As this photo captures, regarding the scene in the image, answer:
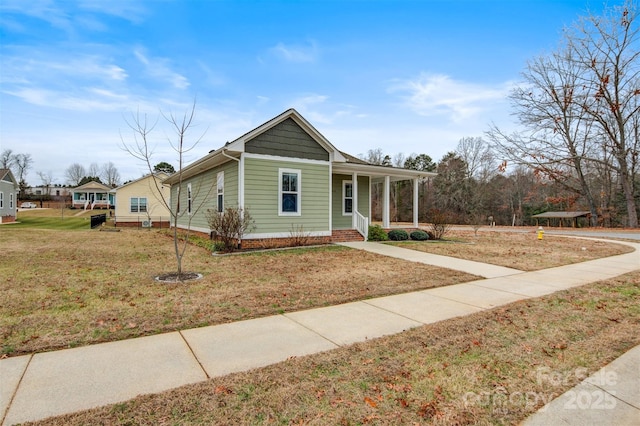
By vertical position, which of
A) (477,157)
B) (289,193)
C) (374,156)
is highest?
(374,156)

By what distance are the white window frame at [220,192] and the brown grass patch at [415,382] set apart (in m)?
10.7

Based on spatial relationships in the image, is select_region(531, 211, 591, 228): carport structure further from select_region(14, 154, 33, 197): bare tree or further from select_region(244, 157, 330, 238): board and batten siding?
select_region(14, 154, 33, 197): bare tree

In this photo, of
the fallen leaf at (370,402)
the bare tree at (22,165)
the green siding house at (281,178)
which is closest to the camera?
the fallen leaf at (370,402)

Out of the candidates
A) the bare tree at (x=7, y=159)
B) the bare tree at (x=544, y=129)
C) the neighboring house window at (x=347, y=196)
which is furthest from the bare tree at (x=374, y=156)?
the bare tree at (x=7, y=159)

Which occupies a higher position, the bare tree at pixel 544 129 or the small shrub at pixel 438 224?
the bare tree at pixel 544 129

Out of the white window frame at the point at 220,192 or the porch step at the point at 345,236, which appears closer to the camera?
the white window frame at the point at 220,192

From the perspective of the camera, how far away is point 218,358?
321cm

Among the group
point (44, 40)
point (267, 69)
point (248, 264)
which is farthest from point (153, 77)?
point (248, 264)

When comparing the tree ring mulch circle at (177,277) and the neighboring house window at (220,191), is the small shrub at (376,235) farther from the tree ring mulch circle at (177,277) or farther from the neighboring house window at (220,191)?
the tree ring mulch circle at (177,277)

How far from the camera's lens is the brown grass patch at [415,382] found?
89.9 inches

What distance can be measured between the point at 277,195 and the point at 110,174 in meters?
79.3

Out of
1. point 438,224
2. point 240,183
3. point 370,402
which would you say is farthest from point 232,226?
point 438,224

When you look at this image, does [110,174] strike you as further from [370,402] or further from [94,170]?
[370,402]

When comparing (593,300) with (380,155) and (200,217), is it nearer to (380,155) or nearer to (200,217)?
(200,217)
